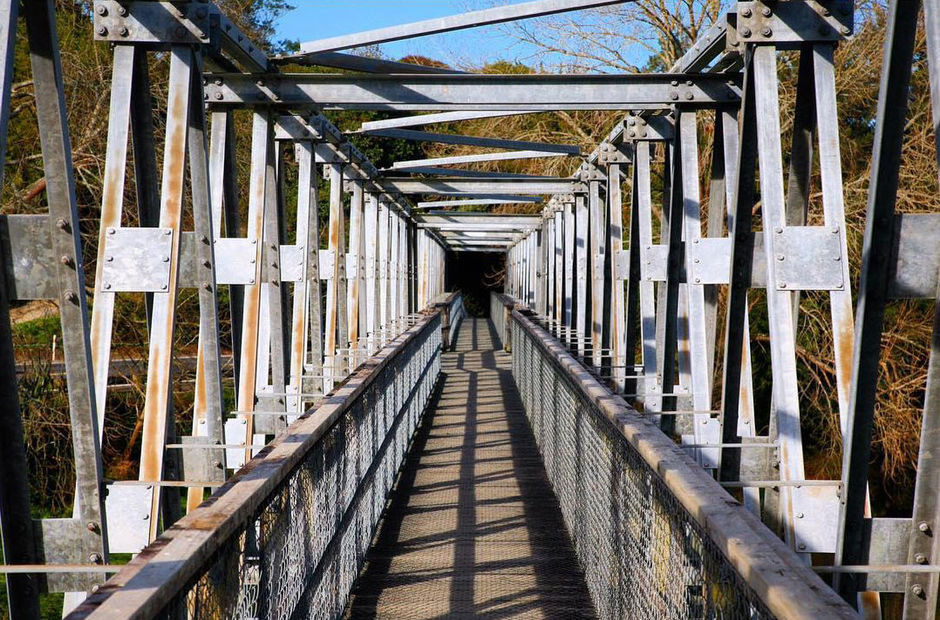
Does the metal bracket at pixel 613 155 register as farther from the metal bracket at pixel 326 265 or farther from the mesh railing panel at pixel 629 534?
the mesh railing panel at pixel 629 534

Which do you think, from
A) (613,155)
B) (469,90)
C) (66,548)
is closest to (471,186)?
(613,155)

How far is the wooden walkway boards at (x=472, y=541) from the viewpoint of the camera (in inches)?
237

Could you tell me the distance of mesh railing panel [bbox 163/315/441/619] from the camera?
3002mm

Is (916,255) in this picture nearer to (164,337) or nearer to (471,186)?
(164,337)

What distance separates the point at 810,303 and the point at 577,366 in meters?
8.24

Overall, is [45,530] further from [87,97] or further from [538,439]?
[87,97]

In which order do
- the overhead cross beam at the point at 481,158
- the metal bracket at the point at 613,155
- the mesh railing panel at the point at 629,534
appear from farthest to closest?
the overhead cross beam at the point at 481,158, the metal bracket at the point at 613,155, the mesh railing panel at the point at 629,534

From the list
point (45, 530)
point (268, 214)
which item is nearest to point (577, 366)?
point (268, 214)

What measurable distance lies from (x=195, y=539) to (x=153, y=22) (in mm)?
3617

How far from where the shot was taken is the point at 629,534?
4570mm

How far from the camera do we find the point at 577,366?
7.51m

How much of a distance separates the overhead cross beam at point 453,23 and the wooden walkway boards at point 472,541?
3217mm

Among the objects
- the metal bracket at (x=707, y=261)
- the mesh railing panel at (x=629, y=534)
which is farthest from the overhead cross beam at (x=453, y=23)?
the mesh railing panel at (x=629, y=534)

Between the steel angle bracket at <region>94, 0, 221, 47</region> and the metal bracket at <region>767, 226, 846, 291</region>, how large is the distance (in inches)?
114
